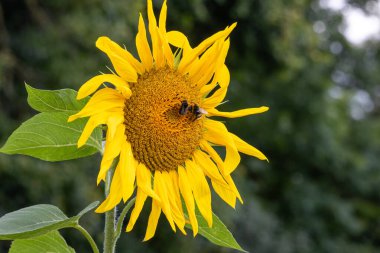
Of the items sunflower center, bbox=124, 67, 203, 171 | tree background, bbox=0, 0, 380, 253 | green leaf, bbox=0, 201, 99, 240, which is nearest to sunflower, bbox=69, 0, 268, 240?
sunflower center, bbox=124, 67, 203, 171

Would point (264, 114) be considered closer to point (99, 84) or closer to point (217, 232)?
point (217, 232)

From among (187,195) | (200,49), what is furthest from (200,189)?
(200,49)

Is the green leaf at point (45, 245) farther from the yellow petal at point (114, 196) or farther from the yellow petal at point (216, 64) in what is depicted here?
the yellow petal at point (216, 64)

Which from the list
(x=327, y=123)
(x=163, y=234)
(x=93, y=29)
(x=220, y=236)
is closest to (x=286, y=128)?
(x=327, y=123)

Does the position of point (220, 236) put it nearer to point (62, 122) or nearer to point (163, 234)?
point (62, 122)

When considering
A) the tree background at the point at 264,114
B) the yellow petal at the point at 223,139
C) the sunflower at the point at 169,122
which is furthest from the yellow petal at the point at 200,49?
the tree background at the point at 264,114
